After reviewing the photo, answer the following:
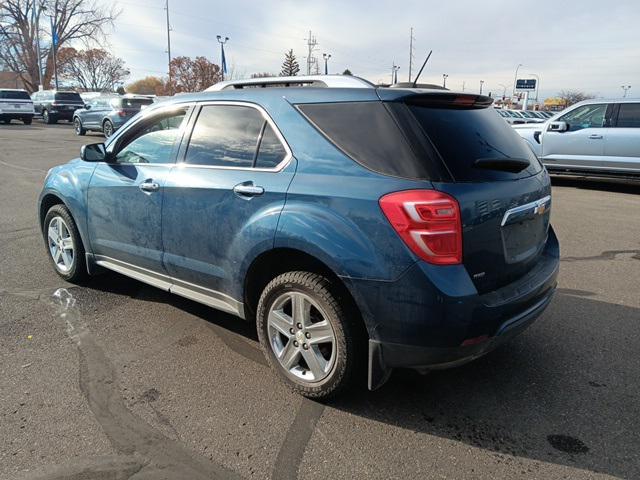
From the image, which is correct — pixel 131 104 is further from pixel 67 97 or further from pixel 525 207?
pixel 525 207

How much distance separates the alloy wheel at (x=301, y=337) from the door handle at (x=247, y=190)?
63cm

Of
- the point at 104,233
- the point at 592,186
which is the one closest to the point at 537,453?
the point at 104,233

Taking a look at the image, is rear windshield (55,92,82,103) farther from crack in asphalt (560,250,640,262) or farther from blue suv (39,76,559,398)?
crack in asphalt (560,250,640,262)

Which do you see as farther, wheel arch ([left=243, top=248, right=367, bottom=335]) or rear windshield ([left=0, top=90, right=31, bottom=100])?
rear windshield ([left=0, top=90, right=31, bottom=100])

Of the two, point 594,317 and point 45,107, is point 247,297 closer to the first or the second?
point 594,317

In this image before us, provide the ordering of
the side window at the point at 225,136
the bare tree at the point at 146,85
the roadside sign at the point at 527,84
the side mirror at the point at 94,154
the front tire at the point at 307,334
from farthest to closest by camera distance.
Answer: the bare tree at the point at 146,85
the roadside sign at the point at 527,84
the side mirror at the point at 94,154
the side window at the point at 225,136
the front tire at the point at 307,334

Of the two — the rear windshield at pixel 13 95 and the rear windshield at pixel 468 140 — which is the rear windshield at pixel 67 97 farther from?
the rear windshield at pixel 468 140

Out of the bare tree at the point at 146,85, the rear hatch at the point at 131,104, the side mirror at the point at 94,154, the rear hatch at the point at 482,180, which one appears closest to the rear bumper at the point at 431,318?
the rear hatch at the point at 482,180

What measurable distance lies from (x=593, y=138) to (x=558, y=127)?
2.67ft

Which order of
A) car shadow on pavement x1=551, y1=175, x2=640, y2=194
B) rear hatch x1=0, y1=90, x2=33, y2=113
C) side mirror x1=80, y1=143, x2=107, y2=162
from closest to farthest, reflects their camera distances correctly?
side mirror x1=80, y1=143, x2=107, y2=162 < car shadow on pavement x1=551, y1=175, x2=640, y2=194 < rear hatch x1=0, y1=90, x2=33, y2=113

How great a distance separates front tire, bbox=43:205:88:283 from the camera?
4539mm

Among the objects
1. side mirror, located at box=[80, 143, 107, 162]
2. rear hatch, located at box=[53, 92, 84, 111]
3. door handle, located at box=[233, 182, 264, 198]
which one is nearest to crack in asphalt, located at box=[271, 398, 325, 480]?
door handle, located at box=[233, 182, 264, 198]

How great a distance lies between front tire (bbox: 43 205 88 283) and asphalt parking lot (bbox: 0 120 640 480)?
255mm

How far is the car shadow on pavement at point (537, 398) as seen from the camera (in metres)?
2.55
